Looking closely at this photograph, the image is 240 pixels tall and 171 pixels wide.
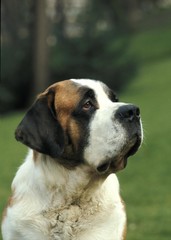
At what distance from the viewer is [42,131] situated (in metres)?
5.72

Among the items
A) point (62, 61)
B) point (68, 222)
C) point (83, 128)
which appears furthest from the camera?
point (62, 61)

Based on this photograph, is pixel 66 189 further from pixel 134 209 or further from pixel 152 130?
pixel 152 130

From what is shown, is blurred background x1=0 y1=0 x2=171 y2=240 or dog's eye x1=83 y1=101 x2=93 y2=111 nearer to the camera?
dog's eye x1=83 y1=101 x2=93 y2=111

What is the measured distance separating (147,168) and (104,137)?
864 centimetres

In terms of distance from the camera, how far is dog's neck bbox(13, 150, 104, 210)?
5.86m

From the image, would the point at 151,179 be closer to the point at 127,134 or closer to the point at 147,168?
the point at 147,168

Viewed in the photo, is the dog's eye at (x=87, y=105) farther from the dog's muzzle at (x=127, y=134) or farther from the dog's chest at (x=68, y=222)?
the dog's chest at (x=68, y=222)

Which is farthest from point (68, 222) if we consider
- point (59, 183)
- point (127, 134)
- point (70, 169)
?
point (127, 134)

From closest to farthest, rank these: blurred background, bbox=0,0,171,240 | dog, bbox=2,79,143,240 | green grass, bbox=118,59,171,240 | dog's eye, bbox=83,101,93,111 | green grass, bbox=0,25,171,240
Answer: dog, bbox=2,79,143,240, dog's eye, bbox=83,101,93,111, green grass, bbox=118,59,171,240, green grass, bbox=0,25,171,240, blurred background, bbox=0,0,171,240

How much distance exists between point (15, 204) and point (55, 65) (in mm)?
20696

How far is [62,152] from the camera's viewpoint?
5.71 meters

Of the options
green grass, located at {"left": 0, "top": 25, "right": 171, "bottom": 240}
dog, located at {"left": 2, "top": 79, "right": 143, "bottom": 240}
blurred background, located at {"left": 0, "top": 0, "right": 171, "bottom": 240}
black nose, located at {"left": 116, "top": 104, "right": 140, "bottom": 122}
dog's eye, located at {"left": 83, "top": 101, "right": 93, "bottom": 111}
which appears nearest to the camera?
black nose, located at {"left": 116, "top": 104, "right": 140, "bottom": 122}

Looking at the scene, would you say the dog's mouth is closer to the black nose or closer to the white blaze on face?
the white blaze on face

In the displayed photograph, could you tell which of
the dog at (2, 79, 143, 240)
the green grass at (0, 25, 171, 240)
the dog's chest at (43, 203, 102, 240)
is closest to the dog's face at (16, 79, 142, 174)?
the dog at (2, 79, 143, 240)
